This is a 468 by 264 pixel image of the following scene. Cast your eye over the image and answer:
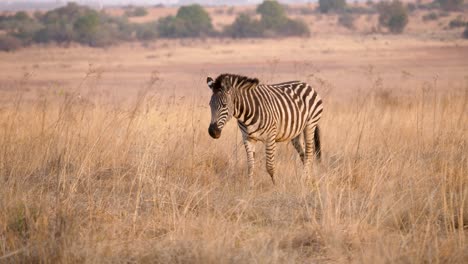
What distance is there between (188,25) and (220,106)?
36.1 m

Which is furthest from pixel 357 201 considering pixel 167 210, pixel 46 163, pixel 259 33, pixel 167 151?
pixel 259 33

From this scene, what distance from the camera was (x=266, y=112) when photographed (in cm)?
689

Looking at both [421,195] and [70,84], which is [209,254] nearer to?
[421,195]

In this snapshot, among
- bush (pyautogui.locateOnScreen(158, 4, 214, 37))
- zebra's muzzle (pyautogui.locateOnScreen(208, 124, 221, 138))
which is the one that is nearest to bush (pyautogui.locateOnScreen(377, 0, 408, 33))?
bush (pyautogui.locateOnScreen(158, 4, 214, 37))

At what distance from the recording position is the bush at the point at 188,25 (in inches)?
1628

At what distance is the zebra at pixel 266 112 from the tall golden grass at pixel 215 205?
37 cm

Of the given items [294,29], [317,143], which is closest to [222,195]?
[317,143]

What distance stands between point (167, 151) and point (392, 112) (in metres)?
5.00

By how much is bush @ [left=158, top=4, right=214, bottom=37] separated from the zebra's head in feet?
115

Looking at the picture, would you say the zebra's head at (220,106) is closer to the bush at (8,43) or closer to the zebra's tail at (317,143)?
the zebra's tail at (317,143)

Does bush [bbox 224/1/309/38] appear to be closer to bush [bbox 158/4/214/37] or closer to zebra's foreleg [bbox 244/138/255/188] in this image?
bush [bbox 158/4/214/37]

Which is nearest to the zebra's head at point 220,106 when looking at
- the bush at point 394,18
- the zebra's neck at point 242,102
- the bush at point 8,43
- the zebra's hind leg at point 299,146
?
the zebra's neck at point 242,102

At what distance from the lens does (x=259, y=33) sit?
40406 mm

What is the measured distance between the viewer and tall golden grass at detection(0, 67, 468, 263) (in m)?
4.41
